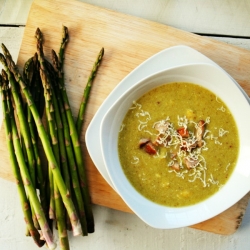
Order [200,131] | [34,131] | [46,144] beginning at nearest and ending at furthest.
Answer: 1. [200,131]
2. [46,144]
3. [34,131]

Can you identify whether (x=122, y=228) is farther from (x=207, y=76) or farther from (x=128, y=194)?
(x=207, y=76)

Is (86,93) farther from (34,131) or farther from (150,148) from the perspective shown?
(150,148)

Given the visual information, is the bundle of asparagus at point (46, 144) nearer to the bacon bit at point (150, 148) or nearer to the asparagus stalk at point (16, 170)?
the asparagus stalk at point (16, 170)

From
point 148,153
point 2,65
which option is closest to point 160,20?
point 148,153

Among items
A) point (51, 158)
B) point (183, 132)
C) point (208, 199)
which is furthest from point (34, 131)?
point (208, 199)

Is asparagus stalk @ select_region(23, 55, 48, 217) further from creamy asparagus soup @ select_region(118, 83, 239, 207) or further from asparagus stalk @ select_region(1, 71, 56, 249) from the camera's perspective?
creamy asparagus soup @ select_region(118, 83, 239, 207)

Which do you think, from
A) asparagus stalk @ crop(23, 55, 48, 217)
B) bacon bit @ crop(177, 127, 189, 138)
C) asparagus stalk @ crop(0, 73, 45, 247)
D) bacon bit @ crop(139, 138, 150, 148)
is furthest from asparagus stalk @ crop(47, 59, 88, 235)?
bacon bit @ crop(177, 127, 189, 138)

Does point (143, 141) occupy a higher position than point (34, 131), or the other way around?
point (143, 141)

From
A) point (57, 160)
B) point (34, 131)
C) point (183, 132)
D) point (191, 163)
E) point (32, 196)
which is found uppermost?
point (183, 132)
